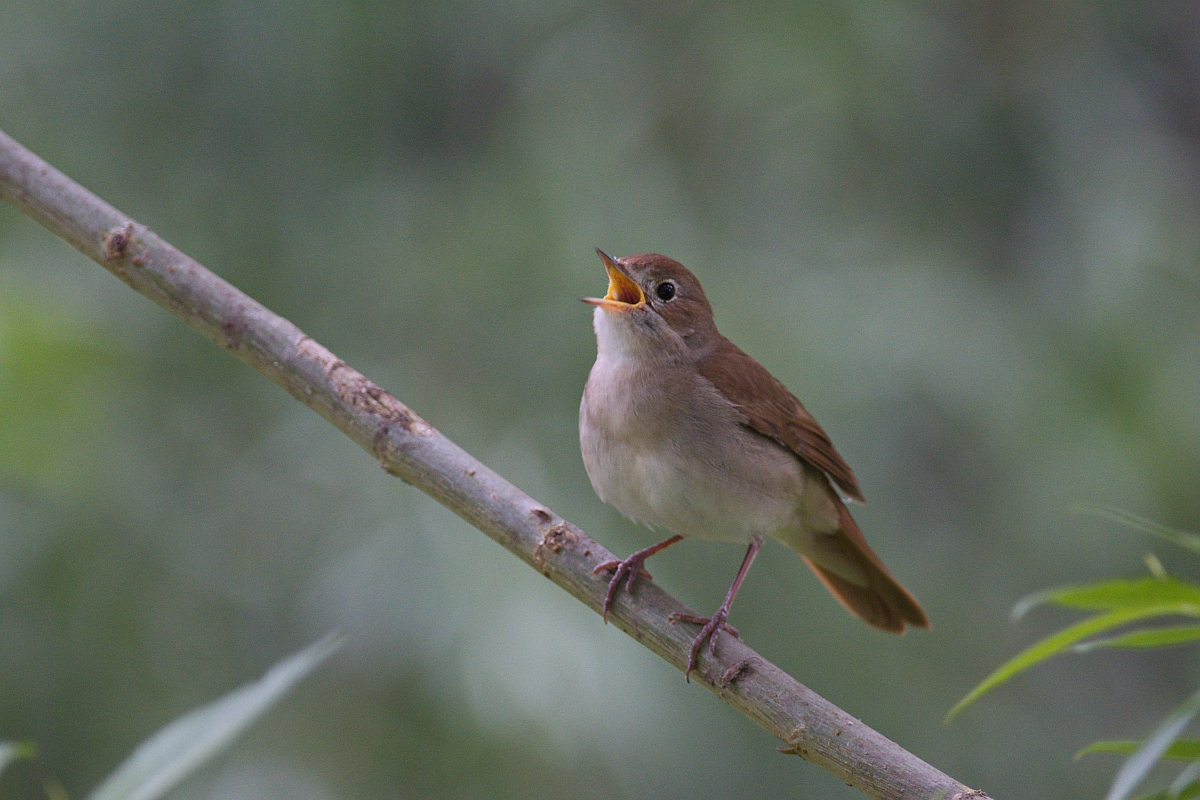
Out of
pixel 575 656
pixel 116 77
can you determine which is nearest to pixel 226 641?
pixel 575 656

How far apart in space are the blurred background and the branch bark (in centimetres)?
121

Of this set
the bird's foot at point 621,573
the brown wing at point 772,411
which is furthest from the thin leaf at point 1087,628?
the brown wing at point 772,411

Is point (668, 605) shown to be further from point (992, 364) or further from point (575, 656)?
point (992, 364)

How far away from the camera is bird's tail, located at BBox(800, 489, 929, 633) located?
354 cm

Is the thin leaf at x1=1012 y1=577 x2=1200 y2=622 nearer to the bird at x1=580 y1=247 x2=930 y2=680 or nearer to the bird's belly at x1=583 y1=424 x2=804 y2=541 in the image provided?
the bird at x1=580 y1=247 x2=930 y2=680

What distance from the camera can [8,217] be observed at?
4738 mm

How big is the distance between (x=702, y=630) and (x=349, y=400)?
88cm

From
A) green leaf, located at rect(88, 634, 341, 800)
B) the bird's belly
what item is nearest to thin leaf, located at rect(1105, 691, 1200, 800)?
green leaf, located at rect(88, 634, 341, 800)

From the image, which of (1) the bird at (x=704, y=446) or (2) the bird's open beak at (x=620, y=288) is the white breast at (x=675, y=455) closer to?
(1) the bird at (x=704, y=446)

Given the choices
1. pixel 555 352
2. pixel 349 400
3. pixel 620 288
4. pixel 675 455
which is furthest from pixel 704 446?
pixel 555 352

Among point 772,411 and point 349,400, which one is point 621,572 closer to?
point 349,400

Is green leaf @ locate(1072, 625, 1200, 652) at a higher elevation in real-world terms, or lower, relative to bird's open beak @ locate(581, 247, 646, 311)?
lower

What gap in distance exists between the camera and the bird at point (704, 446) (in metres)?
3.08

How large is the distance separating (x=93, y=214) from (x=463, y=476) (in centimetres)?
97
